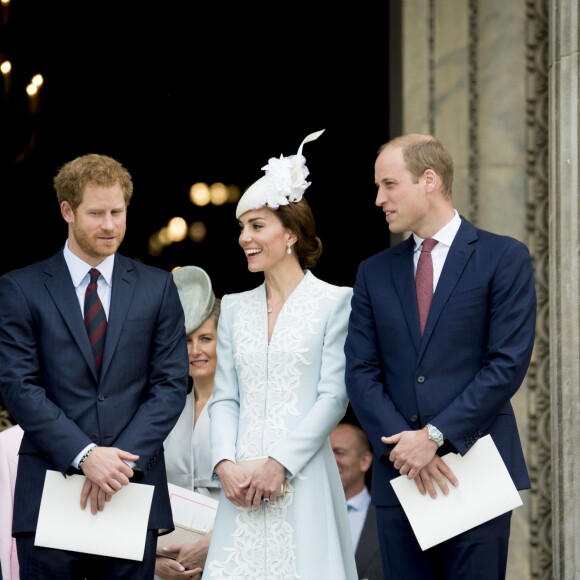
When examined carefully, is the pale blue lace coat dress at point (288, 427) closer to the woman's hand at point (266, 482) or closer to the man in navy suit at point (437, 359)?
the woman's hand at point (266, 482)

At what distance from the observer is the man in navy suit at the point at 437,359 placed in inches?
188

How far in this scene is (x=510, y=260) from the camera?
194 inches

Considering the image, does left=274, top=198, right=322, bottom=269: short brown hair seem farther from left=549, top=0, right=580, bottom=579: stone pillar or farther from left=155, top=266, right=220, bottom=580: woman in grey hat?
left=549, top=0, right=580, bottom=579: stone pillar

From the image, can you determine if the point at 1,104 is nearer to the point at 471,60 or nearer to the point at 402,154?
the point at 471,60

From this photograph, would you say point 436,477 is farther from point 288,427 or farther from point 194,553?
point 194,553

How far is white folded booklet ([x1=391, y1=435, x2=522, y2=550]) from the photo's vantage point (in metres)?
4.77

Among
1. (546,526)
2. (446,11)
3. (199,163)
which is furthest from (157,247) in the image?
(546,526)

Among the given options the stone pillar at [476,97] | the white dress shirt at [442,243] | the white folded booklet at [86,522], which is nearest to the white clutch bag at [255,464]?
the white folded booklet at [86,522]

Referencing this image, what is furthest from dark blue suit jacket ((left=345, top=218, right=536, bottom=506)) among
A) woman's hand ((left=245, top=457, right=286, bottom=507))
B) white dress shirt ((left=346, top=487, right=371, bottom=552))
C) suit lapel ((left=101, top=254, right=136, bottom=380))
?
white dress shirt ((left=346, top=487, right=371, bottom=552))

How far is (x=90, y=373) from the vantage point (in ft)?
16.3

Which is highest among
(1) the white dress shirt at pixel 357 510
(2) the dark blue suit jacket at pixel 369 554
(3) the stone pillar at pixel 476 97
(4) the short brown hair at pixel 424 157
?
(3) the stone pillar at pixel 476 97

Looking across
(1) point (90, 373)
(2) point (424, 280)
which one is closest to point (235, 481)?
(1) point (90, 373)

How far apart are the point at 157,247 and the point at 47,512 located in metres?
4.56

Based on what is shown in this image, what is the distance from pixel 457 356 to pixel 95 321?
1.29 meters
